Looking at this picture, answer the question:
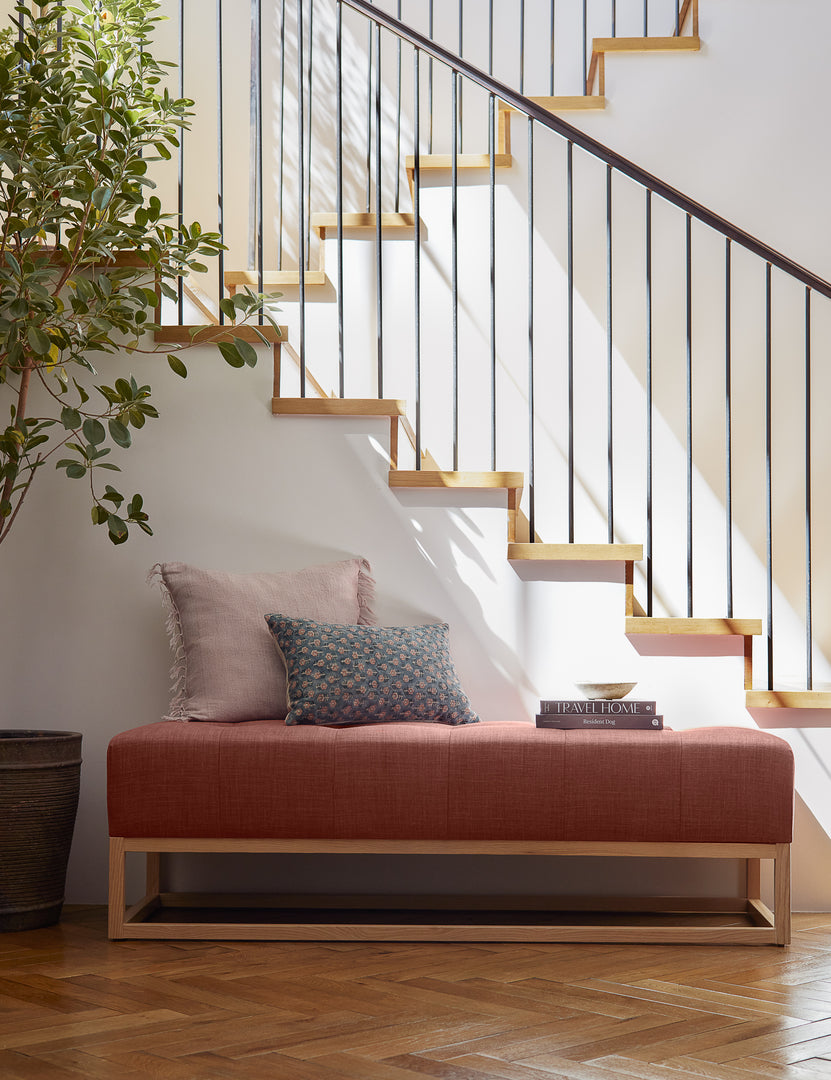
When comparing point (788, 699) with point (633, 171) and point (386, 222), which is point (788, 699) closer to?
point (633, 171)

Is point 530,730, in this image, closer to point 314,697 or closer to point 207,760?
point 314,697

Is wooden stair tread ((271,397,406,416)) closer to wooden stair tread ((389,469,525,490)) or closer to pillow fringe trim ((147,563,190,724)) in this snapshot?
wooden stair tread ((389,469,525,490))

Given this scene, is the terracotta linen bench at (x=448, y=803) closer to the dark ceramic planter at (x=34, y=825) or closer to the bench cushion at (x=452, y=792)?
the bench cushion at (x=452, y=792)

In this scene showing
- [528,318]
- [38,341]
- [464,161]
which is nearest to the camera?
[38,341]

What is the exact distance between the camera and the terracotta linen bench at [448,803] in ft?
9.00

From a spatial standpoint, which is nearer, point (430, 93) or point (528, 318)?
point (528, 318)

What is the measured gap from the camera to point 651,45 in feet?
13.7

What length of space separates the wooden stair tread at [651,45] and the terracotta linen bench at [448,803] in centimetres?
260

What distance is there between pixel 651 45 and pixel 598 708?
252cm

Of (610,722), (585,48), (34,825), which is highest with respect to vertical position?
(585,48)

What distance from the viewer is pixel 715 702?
3223 mm

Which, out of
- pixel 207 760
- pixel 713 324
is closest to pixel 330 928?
pixel 207 760

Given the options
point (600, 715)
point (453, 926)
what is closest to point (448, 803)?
point (453, 926)

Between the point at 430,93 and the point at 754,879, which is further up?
the point at 430,93
